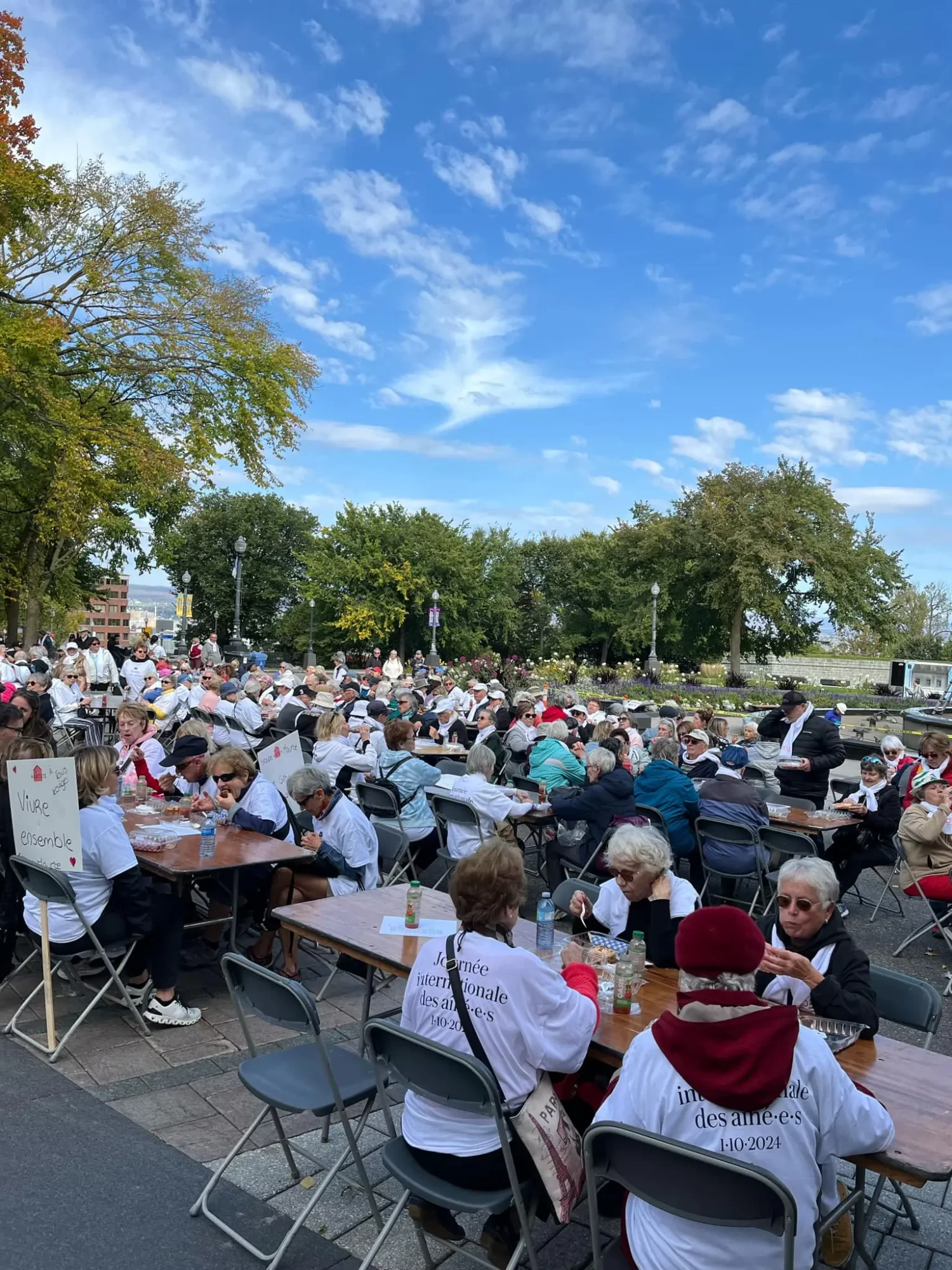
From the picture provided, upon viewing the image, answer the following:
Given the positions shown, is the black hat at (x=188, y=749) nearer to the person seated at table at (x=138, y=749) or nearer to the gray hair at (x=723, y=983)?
the person seated at table at (x=138, y=749)

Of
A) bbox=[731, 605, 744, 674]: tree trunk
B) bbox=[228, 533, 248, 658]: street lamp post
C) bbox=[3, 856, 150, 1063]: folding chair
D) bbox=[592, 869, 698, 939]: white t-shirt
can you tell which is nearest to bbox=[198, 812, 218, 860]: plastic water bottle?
bbox=[3, 856, 150, 1063]: folding chair

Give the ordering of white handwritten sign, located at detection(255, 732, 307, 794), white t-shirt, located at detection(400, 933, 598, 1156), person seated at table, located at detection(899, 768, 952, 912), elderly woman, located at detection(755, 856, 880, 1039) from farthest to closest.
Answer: person seated at table, located at detection(899, 768, 952, 912)
white handwritten sign, located at detection(255, 732, 307, 794)
elderly woman, located at detection(755, 856, 880, 1039)
white t-shirt, located at detection(400, 933, 598, 1156)

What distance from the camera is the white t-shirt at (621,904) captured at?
12.9ft

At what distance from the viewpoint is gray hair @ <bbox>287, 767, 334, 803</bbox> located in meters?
5.45

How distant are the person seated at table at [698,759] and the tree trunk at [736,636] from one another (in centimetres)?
3226

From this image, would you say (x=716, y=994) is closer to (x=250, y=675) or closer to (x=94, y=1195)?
(x=94, y=1195)

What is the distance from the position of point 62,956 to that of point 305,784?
1540mm

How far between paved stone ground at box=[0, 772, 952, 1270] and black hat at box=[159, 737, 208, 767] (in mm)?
1552

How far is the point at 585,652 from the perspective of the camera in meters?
55.9

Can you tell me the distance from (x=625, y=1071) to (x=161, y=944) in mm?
3258

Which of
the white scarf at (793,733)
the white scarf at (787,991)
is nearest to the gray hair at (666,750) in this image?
the white scarf at (793,733)

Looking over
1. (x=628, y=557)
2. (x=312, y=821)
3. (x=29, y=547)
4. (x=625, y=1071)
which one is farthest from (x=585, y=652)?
(x=625, y=1071)

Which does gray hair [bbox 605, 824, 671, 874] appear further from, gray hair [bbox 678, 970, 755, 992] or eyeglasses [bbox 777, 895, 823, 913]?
gray hair [bbox 678, 970, 755, 992]

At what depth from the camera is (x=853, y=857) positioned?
305 inches
